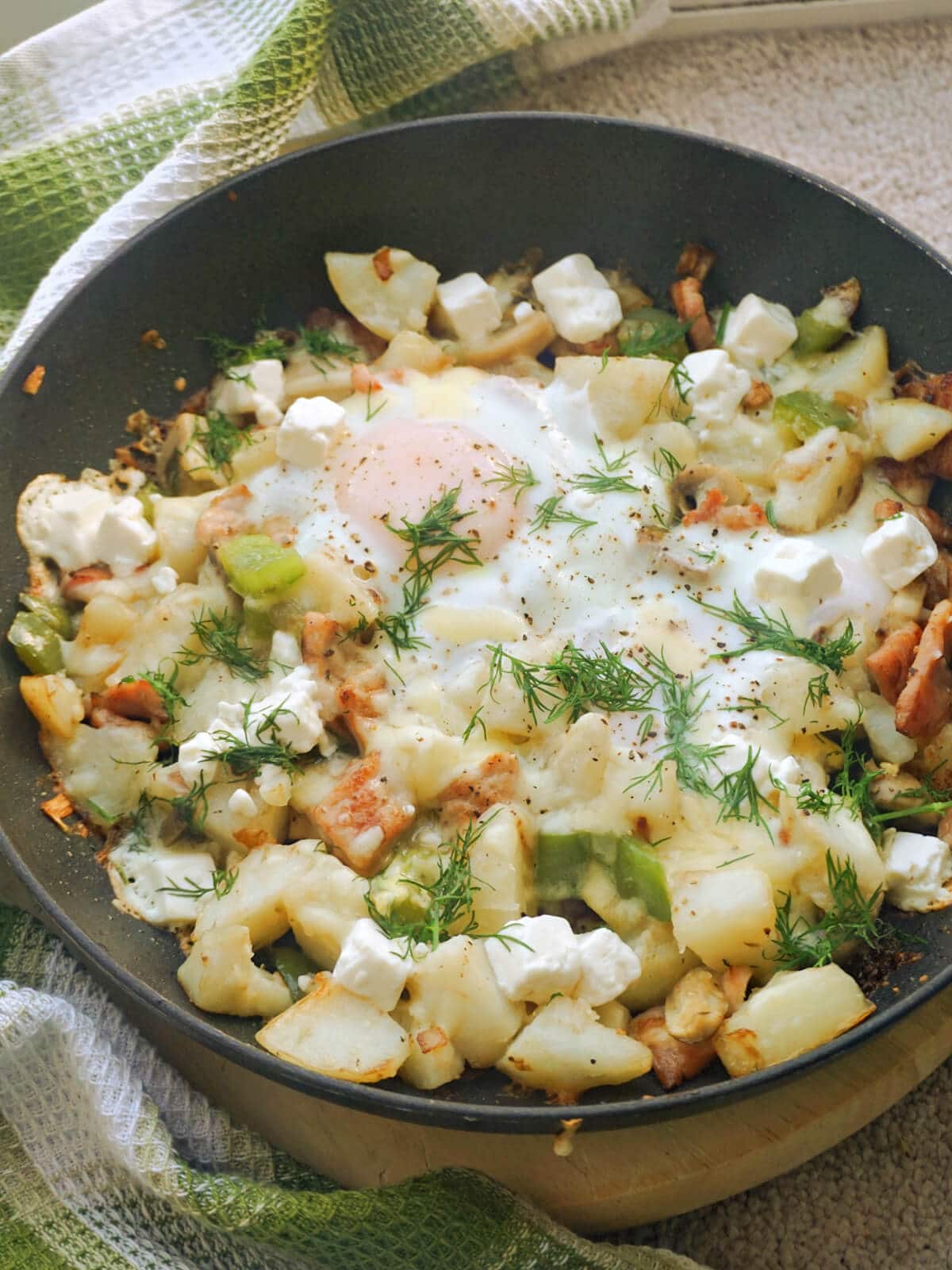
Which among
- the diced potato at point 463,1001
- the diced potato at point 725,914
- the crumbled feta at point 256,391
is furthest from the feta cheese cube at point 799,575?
the crumbled feta at point 256,391

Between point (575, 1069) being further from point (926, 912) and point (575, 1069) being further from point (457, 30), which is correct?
point (457, 30)

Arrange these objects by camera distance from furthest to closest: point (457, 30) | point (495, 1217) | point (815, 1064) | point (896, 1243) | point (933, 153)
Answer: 1. point (933, 153)
2. point (457, 30)
3. point (896, 1243)
4. point (495, 1217)
5. point (815, 1064)

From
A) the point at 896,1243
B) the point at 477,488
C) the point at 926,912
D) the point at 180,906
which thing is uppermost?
the point at 477,488

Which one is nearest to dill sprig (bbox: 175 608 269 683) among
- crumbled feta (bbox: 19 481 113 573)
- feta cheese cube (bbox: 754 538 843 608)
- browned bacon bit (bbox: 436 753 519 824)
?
crumbled feta (bbox: 19 481 113 573)

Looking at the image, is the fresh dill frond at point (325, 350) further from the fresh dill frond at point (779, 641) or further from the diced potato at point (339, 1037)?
the diced potato at point (339, 1037)

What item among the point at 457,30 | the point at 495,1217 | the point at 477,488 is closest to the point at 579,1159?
the point at 495,1217

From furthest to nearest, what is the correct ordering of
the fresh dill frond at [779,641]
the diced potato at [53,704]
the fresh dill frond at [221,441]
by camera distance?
the fresh dill frond at [221,441]
the diced potato at [53,704]
the fresh dill frond at [779,641]

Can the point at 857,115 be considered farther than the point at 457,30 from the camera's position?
Yes
